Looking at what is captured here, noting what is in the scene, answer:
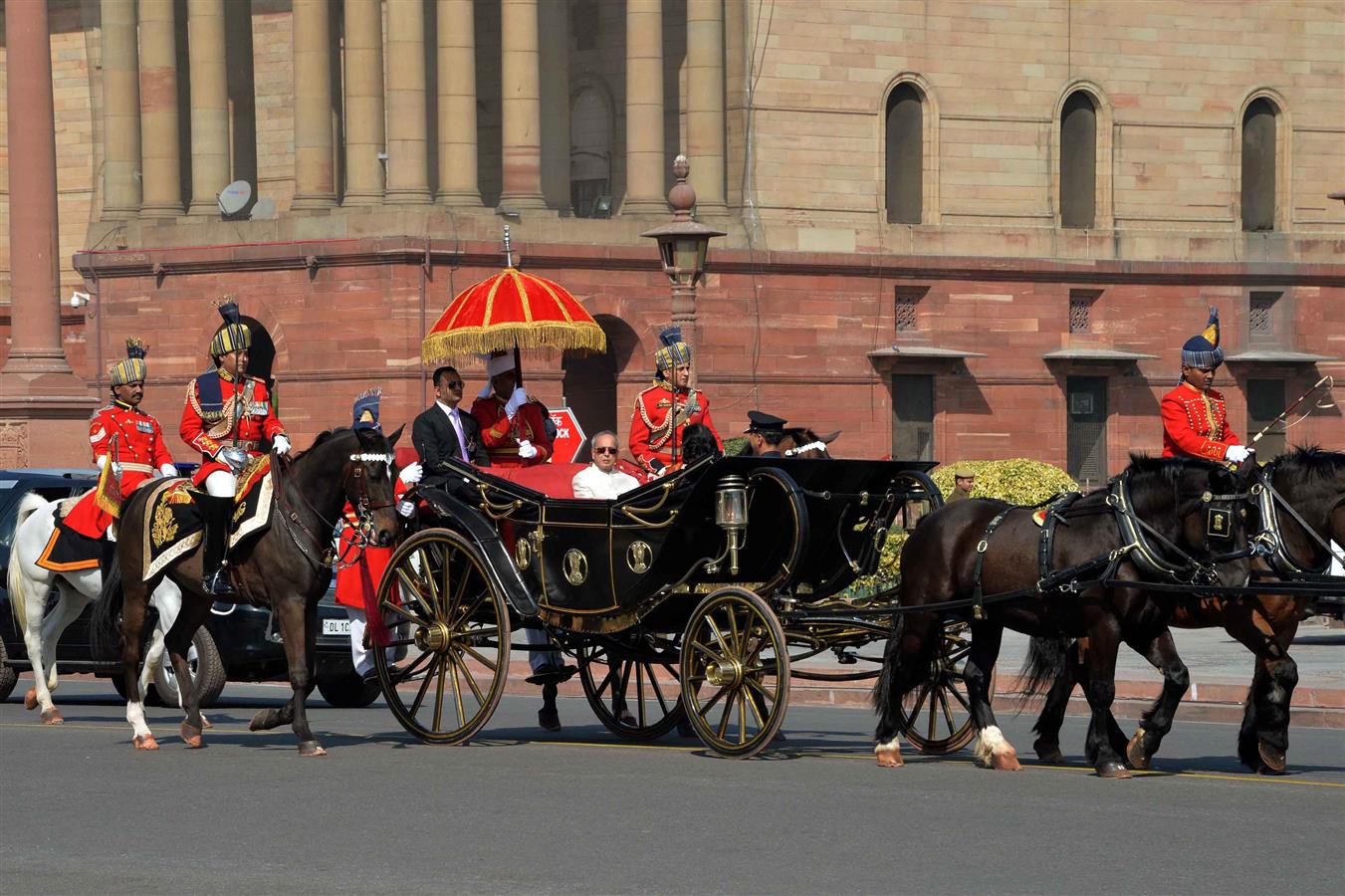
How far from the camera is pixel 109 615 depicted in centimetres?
1770

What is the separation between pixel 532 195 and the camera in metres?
43.9

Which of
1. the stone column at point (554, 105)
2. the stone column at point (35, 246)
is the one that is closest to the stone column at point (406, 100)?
the stone column at point (554, 105)

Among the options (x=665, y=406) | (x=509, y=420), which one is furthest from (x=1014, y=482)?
(x=509, y=420)

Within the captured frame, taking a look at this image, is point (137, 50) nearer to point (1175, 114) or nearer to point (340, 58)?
point (340, 58)

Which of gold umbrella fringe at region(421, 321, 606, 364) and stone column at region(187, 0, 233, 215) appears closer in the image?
gold umbrella fringe at region(421, 321, 606, 364)

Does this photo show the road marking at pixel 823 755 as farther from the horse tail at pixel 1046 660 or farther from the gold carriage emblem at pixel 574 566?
the gold carriage emblem at pixel 574 566

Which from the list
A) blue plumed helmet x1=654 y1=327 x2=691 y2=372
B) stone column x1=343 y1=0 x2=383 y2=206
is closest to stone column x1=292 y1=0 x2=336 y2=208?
stone column x1=343 y1=0 x2=383 y2=206

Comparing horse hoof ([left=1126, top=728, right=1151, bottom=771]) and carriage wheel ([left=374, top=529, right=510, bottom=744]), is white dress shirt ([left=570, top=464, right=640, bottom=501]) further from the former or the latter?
horse hoof ([left=1126, top=728, right=1151, bottom=771])

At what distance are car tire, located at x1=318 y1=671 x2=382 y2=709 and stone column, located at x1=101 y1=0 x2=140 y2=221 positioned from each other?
93.9ft

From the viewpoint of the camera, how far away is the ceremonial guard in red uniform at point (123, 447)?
17.0 m

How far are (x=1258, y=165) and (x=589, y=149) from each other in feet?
44.2

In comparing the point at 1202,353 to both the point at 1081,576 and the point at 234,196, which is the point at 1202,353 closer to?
the point at 1081,576

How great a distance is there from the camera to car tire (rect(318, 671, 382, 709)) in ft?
65.9

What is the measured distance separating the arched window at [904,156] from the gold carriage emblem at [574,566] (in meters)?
33.3
